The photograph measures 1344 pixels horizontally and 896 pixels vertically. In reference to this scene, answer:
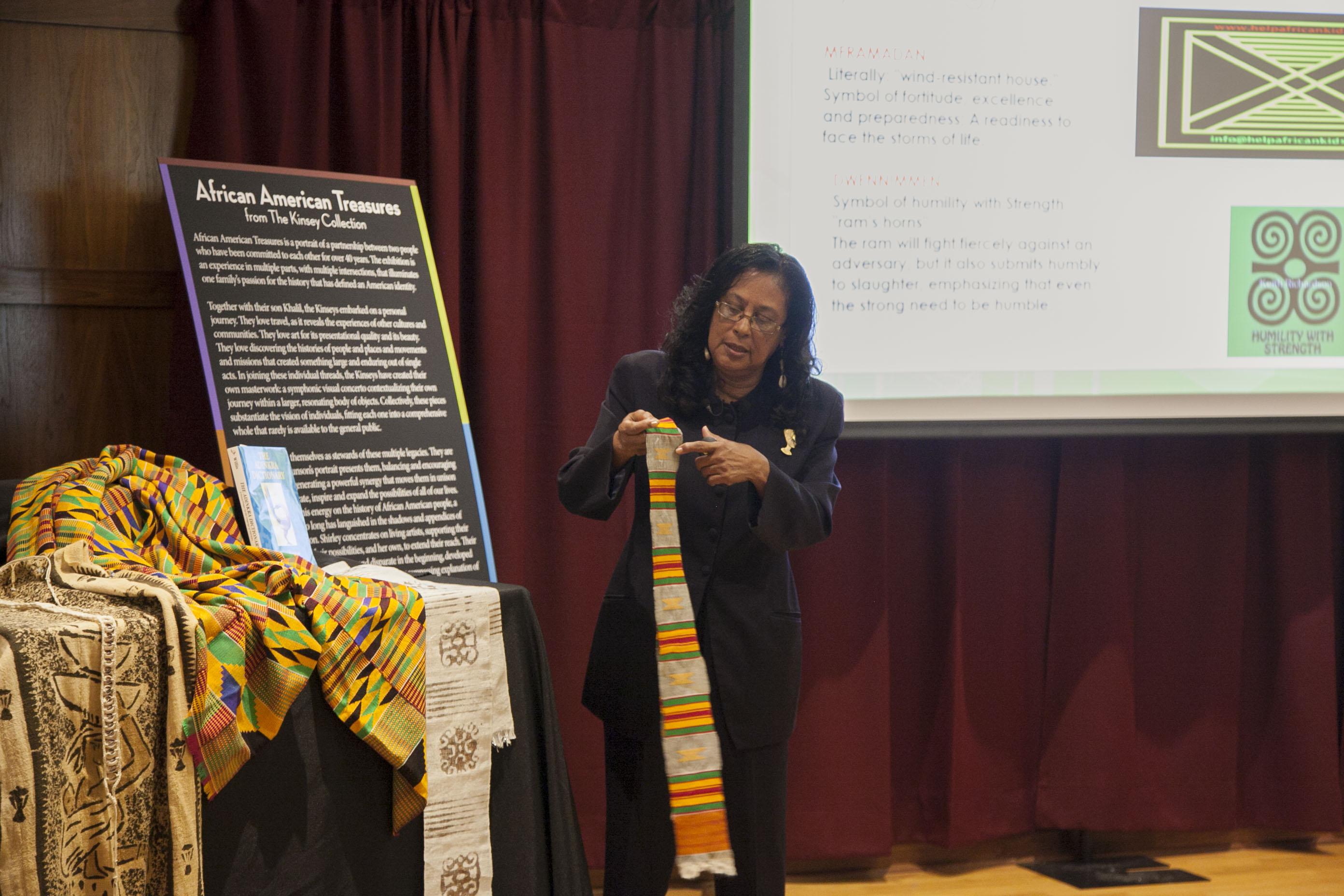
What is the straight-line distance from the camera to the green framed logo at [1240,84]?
2.72m

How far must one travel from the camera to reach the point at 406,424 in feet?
→ 7.25

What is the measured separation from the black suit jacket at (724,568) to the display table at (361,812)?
0.15m

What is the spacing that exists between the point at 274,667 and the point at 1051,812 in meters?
2.37

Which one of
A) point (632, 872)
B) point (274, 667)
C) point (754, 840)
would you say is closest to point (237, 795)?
point (274, 667)

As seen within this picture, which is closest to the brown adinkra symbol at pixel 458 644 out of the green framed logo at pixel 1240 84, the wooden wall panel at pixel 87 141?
the wooden wall panel at pixel 87 141

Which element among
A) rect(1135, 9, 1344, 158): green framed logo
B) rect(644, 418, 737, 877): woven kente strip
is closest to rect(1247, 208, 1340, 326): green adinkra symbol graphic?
rect(1135, 9, 1344, 158): green framed logo

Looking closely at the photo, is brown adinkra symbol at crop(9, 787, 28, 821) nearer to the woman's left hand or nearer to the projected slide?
Answer: the woman's left hand

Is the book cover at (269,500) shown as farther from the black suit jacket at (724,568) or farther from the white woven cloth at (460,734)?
the black suit jacket at (724,568)

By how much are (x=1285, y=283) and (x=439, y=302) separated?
7.46ft

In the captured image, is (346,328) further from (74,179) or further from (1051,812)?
(1051,812)

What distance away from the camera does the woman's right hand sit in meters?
1.68

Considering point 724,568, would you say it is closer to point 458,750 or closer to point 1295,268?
point 458,750

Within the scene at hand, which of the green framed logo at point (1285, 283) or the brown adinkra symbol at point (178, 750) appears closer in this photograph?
the brown adinkra symbol at point (178, 750)

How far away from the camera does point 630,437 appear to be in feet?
5.57
